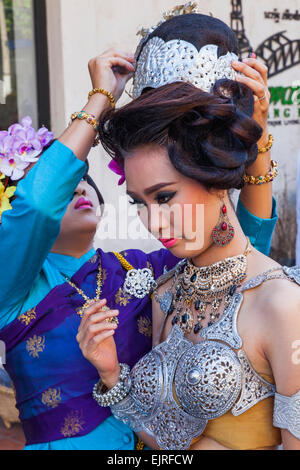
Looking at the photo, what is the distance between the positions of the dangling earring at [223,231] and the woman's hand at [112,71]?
0.51 m

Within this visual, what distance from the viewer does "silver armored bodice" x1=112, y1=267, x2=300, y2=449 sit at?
1.55m

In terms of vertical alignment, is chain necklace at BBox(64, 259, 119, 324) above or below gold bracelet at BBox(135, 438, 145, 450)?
above

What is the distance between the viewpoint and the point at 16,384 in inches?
79.0

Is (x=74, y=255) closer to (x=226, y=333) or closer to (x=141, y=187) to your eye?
(x=141, y=187)

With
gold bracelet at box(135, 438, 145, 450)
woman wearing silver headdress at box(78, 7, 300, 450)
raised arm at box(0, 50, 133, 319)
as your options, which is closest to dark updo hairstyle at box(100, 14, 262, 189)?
woman wearing silver headdress at box(78, 7, 300, 450)

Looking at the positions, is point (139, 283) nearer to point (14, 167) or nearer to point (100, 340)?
point (100, 340)

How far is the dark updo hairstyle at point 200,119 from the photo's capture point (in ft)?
4.99

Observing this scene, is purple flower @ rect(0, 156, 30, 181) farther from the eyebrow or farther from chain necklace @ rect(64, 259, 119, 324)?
the eyebrow

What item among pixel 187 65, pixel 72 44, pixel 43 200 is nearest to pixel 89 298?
pixel 43 200

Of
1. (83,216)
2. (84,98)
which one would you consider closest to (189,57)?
(83,216)

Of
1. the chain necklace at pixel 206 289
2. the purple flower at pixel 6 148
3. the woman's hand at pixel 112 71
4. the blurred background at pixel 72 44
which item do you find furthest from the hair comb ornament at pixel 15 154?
the blurred background at pixel 72 44

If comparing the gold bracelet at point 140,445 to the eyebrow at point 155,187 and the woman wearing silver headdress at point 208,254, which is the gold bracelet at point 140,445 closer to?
the woman wearing silver headdress at point 208,254

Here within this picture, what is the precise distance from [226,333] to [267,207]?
0.58m

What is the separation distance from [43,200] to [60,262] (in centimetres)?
49
